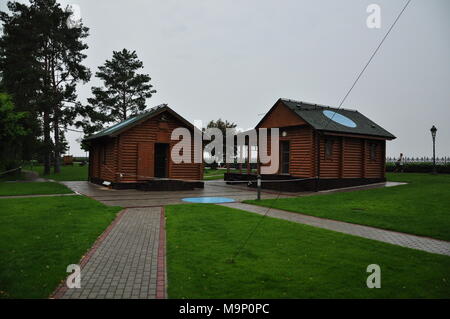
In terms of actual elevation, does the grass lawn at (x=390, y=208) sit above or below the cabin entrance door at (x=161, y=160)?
below

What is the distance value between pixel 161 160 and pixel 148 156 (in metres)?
1.49

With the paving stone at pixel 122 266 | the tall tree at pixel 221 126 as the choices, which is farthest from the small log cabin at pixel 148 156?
the tall tree at pixel 221 126

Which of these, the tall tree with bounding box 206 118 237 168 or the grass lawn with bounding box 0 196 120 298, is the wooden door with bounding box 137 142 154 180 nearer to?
the grass lawn with bounding box 0 196 120 298

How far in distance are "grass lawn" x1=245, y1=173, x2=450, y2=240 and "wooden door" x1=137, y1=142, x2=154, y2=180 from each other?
8863 mm

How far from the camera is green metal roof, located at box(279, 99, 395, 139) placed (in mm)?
20013

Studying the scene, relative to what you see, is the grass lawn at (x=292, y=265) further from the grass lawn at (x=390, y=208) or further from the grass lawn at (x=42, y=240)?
the grass lawn at (x=390, y=208)

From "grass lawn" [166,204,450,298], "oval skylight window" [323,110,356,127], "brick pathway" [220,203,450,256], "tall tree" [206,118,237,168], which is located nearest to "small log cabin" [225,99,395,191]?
"oval skylight window" [323,110,356,127]

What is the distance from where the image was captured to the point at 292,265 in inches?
226

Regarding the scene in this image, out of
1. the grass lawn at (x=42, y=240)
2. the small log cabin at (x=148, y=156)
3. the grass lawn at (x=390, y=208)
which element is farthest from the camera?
the small log cabin at (x=148, y=156)

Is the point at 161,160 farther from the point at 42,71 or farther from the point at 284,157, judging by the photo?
the point at 42,71

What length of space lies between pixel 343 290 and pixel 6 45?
127 feet

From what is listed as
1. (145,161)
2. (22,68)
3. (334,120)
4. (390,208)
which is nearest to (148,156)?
(145,161)

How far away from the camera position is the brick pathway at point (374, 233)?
7.34 m
